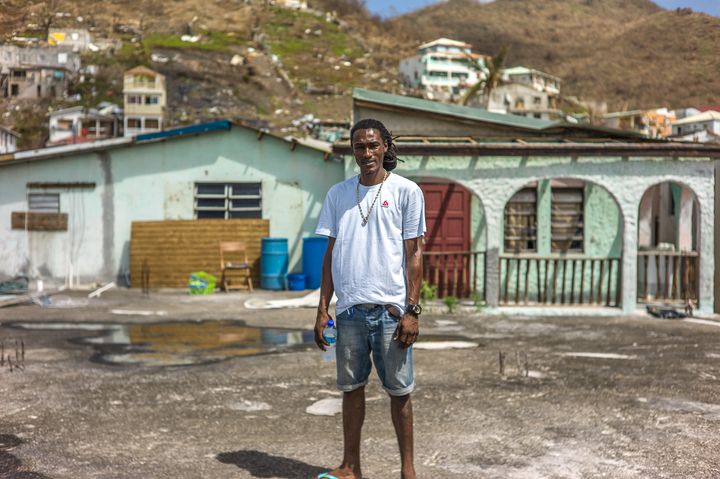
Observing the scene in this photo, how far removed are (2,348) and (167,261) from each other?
916 cm

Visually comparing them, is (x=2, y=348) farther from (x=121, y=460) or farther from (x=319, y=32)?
(x=319, y=32)

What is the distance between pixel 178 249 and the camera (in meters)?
17.4

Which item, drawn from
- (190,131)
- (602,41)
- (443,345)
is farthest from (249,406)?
(602,41)

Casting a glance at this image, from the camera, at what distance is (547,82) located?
106 m

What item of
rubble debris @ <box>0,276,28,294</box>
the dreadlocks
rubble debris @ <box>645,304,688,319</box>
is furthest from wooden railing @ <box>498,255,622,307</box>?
the dreadlocks

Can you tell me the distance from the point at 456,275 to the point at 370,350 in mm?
10892

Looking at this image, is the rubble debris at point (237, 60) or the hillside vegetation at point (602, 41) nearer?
the hillside vegetation at point (602, 41)

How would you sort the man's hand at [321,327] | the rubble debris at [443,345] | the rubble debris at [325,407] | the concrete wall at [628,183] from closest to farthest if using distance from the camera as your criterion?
the man's hand at [321,327] < the rubble debris at [325,407] < the rubble debris at [443,345] < the concrete wall at [628,183]

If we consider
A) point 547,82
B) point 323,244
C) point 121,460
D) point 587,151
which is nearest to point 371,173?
point 121,460

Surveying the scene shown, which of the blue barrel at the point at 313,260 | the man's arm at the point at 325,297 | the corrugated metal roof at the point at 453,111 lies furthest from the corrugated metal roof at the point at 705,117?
the man's arm at the point at 325,297

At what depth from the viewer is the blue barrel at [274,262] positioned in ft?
56.1

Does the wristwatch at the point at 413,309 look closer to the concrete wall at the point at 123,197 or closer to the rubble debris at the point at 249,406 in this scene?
the rubble debris at the point at 249,406

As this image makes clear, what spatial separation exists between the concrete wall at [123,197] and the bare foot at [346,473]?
13610 millimetres

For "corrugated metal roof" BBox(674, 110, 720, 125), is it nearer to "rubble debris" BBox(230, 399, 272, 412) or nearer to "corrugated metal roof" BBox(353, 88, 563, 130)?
"corrugated metal roof" BBox(353, 88, 563, 130)
